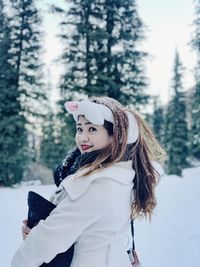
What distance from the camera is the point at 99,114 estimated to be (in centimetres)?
164

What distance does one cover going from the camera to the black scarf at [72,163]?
1.64 meters

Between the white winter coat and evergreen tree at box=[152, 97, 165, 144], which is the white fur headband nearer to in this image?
the white winter coat

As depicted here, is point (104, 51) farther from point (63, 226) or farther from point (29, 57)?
point (63, 226)

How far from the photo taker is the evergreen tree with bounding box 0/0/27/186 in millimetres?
15883

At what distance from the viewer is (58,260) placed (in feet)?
4.84

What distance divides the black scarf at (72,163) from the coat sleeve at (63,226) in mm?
185

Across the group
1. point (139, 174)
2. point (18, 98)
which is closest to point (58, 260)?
point (139, 174)

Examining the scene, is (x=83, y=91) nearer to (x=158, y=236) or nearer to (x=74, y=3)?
(x=74, y=3)

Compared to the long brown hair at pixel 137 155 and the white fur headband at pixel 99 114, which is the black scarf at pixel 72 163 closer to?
the long brown hair at pixel 137 155

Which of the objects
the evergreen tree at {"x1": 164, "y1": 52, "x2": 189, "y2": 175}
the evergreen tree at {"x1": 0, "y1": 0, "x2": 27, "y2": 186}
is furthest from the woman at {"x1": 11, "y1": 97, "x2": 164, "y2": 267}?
the evergreen tree at {"x1": 164, "y1": 52, "x2": 189, "y2": 175}

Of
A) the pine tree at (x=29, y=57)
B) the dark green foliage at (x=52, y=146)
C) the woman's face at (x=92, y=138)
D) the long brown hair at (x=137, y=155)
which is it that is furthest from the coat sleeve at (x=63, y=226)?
the dark green foliage at (x=52, y=146)

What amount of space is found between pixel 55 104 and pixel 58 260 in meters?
14.5

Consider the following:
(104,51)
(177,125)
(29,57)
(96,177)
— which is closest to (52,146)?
(177,125)

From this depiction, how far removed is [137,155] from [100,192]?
0.36m
